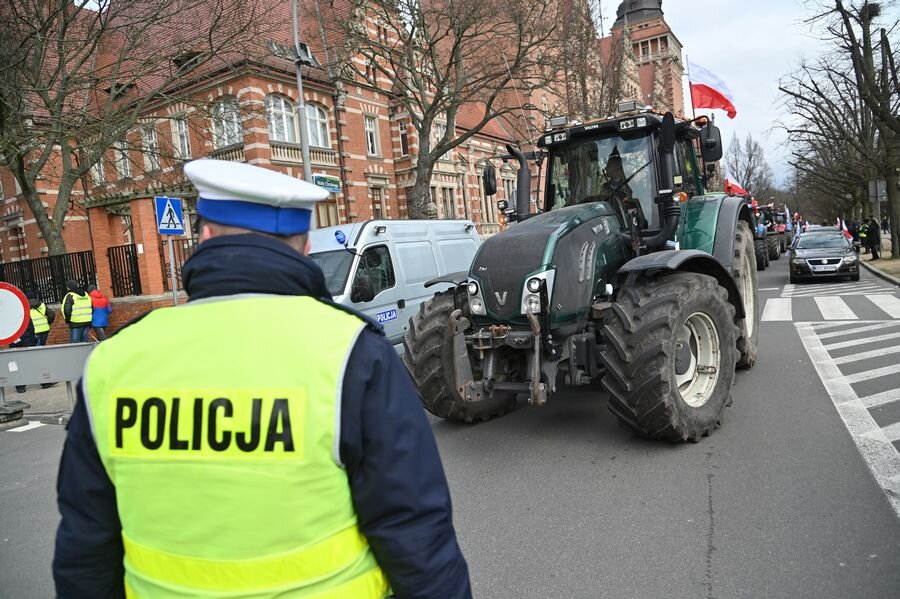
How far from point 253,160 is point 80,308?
40.3 feet

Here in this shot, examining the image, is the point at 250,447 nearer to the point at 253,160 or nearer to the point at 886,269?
the point at 253,160

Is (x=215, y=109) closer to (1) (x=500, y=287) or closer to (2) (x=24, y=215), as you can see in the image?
(1) (x=500, y=287)

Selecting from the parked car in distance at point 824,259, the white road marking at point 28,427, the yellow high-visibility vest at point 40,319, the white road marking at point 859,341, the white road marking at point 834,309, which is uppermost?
the yellow high-visibility vest at point 40,319

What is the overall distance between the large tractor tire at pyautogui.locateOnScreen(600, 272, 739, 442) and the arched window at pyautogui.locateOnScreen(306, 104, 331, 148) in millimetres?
23967

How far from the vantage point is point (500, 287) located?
514cm

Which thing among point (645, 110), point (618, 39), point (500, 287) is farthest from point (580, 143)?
point (618, 39)

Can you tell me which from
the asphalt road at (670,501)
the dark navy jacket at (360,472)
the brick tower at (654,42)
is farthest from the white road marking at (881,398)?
the brick tower at (654,42)

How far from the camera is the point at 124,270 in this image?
48.7 feet

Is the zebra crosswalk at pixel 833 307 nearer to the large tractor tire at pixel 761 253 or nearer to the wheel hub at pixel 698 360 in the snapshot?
the wheel hub at pixel 698 360

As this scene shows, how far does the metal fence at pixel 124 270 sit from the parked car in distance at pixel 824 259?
17.9 m

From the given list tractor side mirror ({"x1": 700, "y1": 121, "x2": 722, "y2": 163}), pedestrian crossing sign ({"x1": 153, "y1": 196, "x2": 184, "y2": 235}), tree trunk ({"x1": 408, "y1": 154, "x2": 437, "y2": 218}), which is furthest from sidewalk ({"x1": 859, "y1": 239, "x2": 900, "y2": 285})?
pedestrian crossing sign ({"x1": 153, "y1": 196, "x2": 184, "y2": 235})

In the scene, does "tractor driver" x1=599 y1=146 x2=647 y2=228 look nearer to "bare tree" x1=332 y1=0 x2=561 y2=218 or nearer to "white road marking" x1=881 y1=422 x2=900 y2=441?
"white road marking" x1=881 y1=422 x2=900 y2=441

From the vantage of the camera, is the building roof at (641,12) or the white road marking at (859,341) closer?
the white road marking at (859,341)

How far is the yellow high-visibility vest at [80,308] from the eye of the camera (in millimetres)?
13117
